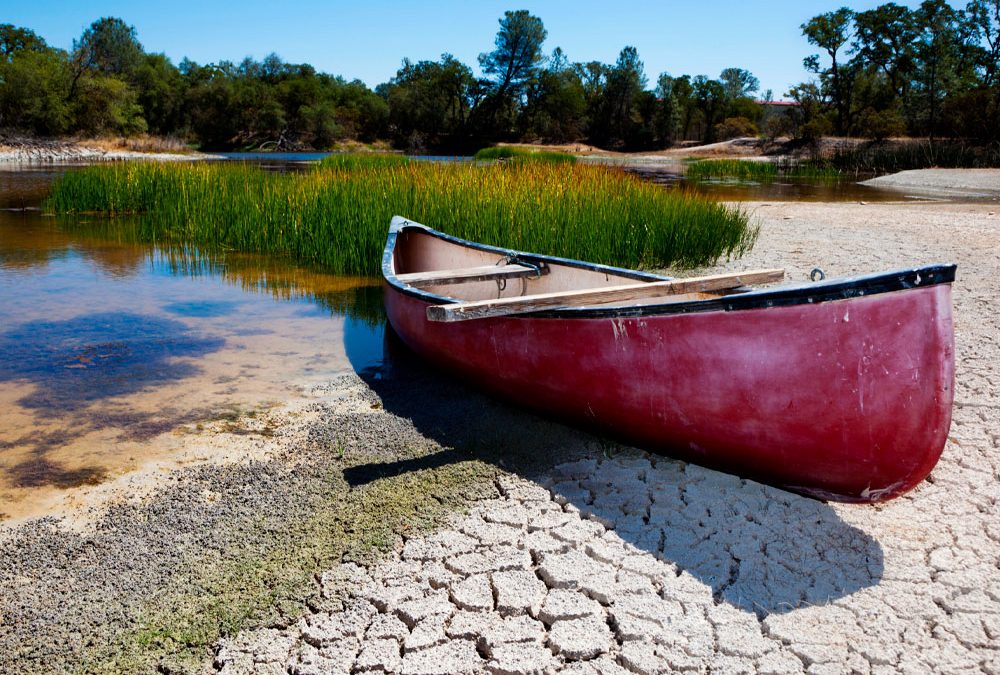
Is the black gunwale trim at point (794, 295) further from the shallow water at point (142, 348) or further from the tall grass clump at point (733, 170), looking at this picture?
the tall grass clump at point (733, 170)

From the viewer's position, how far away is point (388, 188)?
31.5 ft

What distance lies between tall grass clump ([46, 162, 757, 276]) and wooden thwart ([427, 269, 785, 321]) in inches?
142

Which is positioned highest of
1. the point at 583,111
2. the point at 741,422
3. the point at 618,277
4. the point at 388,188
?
the point at 583,111

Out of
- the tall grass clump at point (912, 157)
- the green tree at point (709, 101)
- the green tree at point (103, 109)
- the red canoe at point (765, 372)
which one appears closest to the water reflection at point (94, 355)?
the red canoe at point (765, 372)

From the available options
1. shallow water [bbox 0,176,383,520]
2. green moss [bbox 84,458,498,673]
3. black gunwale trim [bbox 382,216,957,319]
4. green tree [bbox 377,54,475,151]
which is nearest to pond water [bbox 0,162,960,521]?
shallow water [bbox 0,176,383,520]

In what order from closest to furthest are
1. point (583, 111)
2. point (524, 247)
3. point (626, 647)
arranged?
1. point (626, 647)
2. point (524, 247)
3. point (583, 111)

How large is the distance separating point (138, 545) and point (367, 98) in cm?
7363

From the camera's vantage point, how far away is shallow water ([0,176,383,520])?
3.76 m

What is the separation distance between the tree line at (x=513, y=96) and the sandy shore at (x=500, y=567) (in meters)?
36.5

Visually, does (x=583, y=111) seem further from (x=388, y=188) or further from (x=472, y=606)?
(x=472, y=606)

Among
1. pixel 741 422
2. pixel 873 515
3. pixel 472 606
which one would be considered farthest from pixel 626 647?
pixel 873 515

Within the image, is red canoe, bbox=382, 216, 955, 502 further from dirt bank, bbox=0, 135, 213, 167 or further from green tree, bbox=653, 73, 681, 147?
green tree, bbox=653, 73, 681, 147

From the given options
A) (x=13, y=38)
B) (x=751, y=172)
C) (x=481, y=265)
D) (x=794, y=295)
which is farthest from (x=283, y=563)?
(x=13, y=38)

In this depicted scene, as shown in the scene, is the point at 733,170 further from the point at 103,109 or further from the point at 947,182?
the point at 103,109
